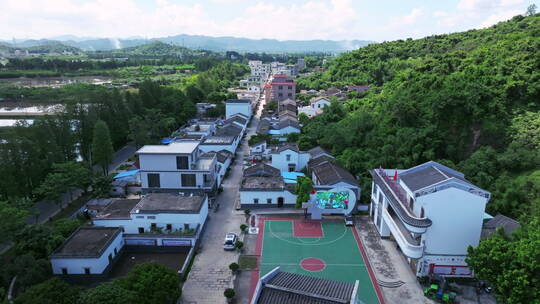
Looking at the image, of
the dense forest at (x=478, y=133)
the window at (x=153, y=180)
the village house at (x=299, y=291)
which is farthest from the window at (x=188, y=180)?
the village house at (x=299, y=291)

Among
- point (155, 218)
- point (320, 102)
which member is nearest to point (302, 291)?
point (155, 218)

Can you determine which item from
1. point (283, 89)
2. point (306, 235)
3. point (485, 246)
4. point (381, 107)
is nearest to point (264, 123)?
point (381, 107)

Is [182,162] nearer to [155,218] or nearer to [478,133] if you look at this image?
[155,218]

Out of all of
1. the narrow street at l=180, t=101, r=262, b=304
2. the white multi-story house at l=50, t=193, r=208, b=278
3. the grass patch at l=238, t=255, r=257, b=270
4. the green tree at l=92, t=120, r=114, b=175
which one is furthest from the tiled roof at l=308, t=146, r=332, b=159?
the green tree at l=92, t=120, r=114, b=175

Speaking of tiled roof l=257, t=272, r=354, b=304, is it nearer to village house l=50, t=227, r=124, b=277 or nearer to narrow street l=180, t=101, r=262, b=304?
narrow street l=180, t=101, r=262, b=304

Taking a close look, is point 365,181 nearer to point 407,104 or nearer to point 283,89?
point 407,104
